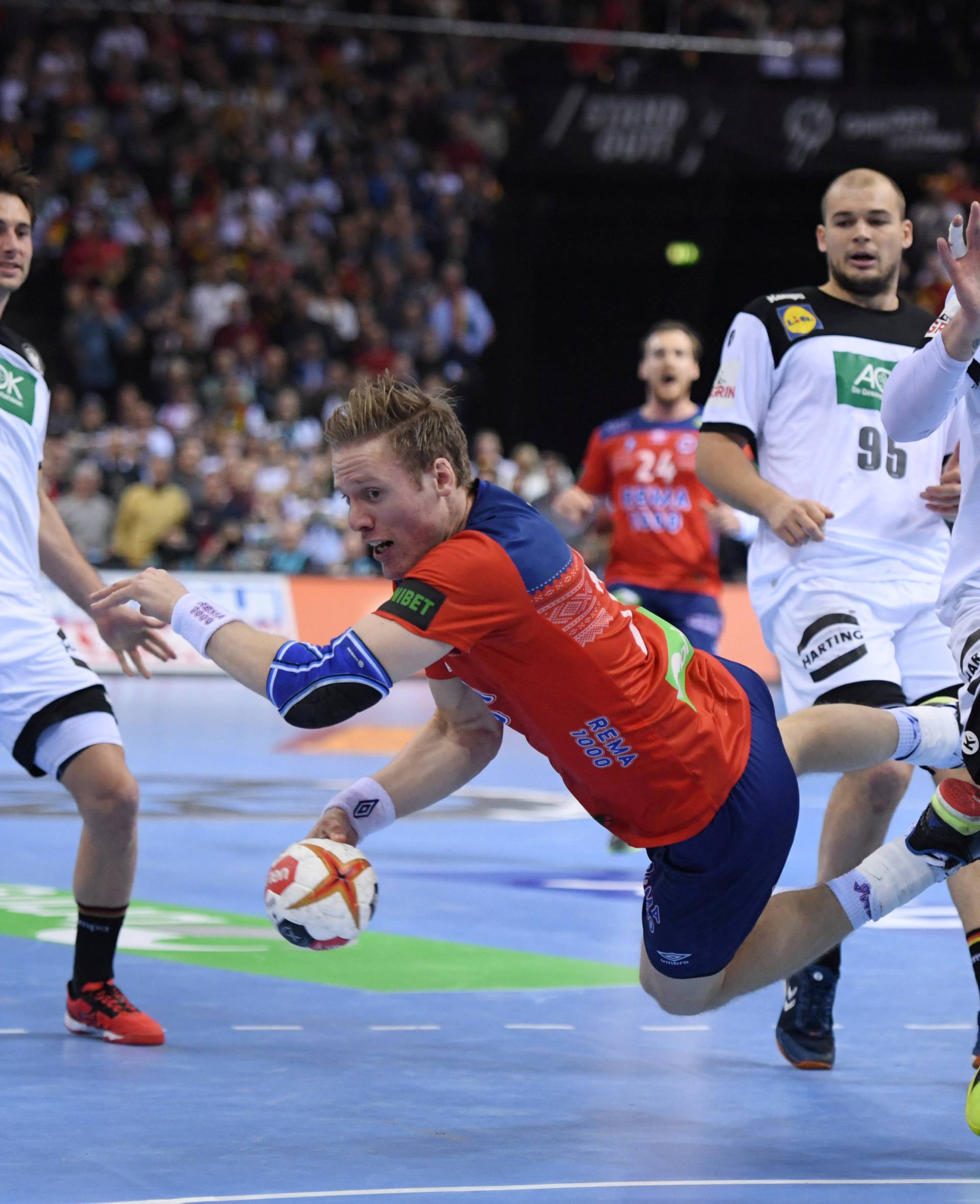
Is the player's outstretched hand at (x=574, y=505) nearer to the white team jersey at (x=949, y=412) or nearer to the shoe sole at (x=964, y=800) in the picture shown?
the white team jersey at (x=949, y=412)

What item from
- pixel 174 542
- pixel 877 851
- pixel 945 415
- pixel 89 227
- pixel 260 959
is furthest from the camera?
pixel 89 227

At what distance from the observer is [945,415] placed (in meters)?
3.93

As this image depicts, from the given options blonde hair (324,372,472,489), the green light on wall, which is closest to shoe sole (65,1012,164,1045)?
blonde hair (324,372,472,489)

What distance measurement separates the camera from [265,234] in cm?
2027

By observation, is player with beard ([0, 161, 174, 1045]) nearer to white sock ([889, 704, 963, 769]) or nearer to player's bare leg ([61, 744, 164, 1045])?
player's bare leg ([61, 744, 164, 1045])

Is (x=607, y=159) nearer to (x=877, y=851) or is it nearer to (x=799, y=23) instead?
(x=799, y=23)

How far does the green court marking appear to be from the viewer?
556 centimetres

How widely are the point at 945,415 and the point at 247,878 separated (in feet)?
13.7

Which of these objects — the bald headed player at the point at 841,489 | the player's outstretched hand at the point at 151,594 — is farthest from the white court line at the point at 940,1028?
the player's outstretched hand at the point at 151,594

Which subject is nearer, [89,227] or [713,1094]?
[713,1094]

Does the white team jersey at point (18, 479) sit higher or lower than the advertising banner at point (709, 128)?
lower

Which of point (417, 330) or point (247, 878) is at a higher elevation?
point (417, 330)

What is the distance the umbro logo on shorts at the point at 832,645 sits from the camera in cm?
482

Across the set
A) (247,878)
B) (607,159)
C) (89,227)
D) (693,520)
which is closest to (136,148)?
(89,227)
